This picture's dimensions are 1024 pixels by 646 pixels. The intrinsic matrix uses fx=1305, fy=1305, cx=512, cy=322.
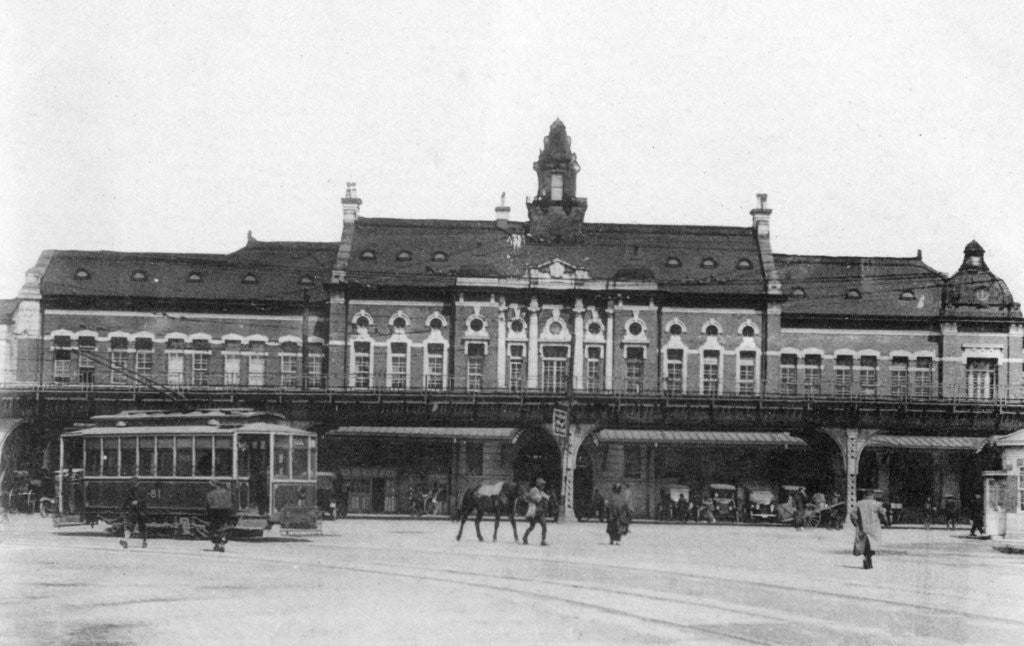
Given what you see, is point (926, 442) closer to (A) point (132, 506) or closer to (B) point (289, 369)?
(B) point (289, 369)

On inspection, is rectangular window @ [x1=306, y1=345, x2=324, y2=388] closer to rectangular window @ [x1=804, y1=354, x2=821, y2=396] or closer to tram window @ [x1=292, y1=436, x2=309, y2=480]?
rectangular window @ [x1=804, y1=354, x2=821, y2=396]

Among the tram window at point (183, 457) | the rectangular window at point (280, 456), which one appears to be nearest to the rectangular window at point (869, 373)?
the rectangular window at point (280, 456)

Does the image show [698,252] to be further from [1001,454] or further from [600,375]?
[1001,454]

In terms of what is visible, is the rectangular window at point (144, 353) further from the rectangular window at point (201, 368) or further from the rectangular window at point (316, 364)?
the rectangular window at point (316, 364)

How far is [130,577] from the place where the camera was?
1720 centimetres

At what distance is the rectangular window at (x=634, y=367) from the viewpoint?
4778cm

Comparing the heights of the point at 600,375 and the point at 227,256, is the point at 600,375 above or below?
below

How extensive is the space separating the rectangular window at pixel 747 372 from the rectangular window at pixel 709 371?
0.84 m

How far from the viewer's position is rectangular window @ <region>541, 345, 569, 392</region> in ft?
157

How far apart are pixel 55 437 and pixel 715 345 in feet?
76.9

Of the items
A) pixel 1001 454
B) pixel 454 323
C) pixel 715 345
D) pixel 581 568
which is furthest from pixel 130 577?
pixel 715 345

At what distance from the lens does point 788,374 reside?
161ft

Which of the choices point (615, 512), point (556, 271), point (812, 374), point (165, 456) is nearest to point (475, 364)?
point (556, 271)

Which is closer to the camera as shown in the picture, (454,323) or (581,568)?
(581,568)
